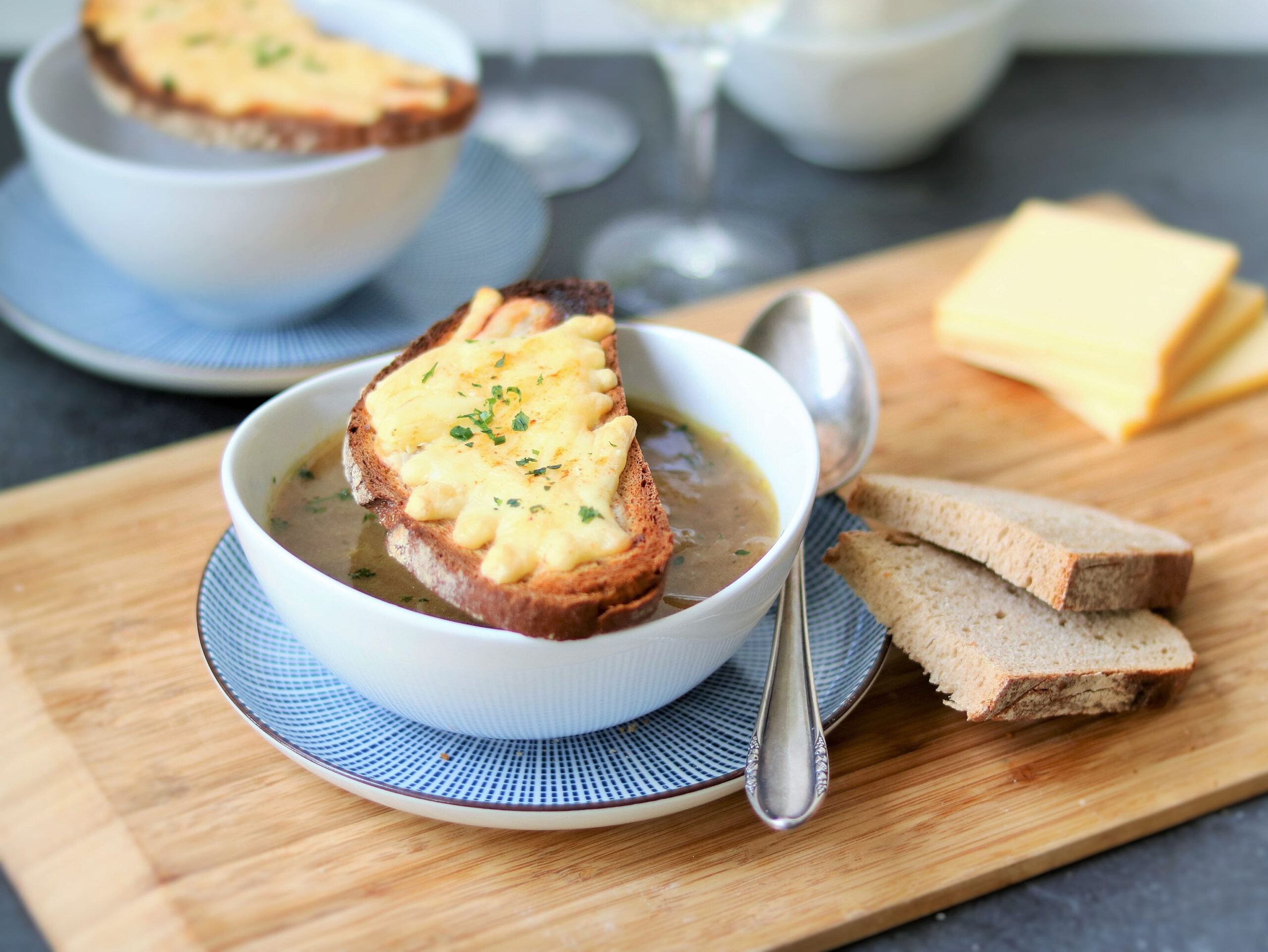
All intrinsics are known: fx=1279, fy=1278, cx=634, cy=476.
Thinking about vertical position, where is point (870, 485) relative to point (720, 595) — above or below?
below

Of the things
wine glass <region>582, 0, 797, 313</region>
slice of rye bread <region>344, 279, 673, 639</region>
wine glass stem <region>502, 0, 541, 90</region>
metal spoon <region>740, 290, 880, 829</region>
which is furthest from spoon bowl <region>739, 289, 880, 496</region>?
wine glass stem <region>502, 0, 541, 90</region>

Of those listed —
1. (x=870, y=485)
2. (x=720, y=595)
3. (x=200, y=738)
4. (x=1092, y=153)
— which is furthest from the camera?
(x=1092, y=153)

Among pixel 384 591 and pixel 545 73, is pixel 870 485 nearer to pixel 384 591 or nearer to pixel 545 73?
pixel 384 591

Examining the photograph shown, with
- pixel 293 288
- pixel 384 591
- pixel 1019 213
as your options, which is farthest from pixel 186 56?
pixel 1019 213

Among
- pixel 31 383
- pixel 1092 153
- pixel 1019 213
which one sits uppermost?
pixel 1019 213

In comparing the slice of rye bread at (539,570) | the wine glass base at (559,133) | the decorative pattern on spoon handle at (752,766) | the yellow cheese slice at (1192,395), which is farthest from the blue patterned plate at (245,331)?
the decorative pattern on spoon handle at (752,766)

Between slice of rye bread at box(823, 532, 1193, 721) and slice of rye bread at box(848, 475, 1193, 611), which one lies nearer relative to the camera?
slice of rye bread at box(823, 532, 1193, 721)

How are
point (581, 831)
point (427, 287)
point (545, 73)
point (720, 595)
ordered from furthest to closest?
point (545, 73) → point (427, 287) → point (581, 831) → point (720, 595)

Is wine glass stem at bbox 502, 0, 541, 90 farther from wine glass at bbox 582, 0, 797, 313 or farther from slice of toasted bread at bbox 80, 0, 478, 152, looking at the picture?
slice of toasted bread at bbox 80, 0, 478, 152
